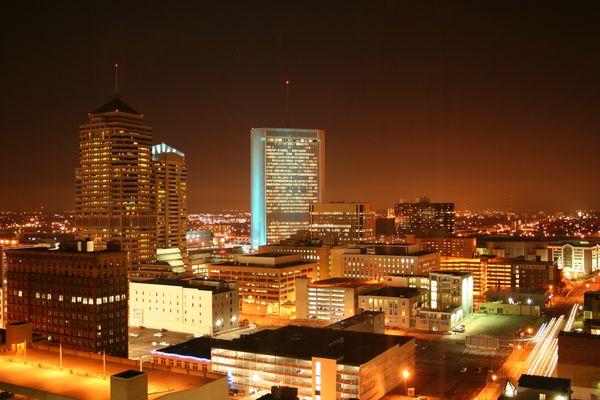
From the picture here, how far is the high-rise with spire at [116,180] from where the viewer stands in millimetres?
100000

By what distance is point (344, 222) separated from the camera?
124375mm

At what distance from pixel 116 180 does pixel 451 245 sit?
6131 cm

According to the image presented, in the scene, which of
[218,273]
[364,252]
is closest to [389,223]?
[364,252]

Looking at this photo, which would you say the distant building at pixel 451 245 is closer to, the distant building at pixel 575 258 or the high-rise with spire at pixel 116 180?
the distant building at pixel 575 258

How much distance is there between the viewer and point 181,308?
65.4 metres

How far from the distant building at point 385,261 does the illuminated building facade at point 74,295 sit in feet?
144

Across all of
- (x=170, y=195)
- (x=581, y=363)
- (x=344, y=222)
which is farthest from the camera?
(x=344, y=222)

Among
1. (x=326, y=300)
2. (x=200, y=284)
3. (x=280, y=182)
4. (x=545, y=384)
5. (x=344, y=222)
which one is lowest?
(x=326, y=300)

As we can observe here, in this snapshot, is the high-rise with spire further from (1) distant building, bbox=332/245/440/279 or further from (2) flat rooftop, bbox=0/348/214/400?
(2) flat rooftop, bbox=0/348/214/400

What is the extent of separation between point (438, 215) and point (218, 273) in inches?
3698

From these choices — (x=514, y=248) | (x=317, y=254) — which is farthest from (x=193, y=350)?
(x=514, y=248)

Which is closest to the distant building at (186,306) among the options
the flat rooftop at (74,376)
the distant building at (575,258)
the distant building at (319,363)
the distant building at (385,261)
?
the distant building at (319,363)

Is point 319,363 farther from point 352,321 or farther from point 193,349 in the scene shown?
point 352,321

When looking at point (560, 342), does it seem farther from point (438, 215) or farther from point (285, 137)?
point (438, 215)
